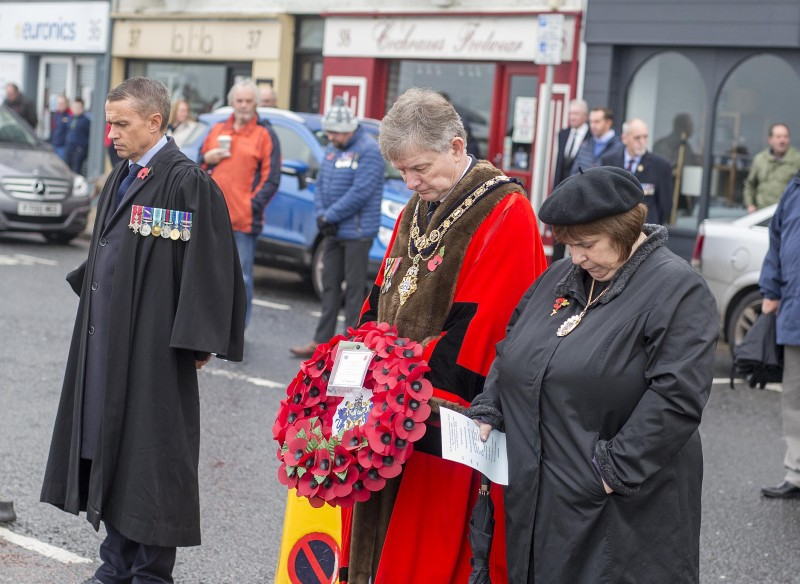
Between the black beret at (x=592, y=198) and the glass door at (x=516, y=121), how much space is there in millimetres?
14775

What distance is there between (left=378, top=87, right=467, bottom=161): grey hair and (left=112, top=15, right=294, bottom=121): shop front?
18.1 metres

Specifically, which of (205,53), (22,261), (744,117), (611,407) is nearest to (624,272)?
(611,407)

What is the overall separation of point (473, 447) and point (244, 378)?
19.4 feet

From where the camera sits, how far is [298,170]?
13273mm

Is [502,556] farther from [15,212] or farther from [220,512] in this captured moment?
[15,212]

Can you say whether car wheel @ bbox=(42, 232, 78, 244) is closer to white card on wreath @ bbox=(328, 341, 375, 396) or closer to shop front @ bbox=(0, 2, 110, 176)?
shop front @ bbox=(0, 2, 110, 176)

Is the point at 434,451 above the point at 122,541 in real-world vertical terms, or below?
above

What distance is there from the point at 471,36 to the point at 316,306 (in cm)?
697

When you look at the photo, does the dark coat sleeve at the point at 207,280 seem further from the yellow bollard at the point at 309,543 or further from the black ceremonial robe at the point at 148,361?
the yellow bollard at the point at 309,543

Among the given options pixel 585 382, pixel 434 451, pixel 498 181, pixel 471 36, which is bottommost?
pixel 434 451

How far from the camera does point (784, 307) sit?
7020mm

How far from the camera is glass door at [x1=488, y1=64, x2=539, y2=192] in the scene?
18422 millimetres

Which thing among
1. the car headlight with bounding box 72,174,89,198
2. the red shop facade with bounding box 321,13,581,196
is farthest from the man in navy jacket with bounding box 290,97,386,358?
the car headlight with bounding box 72,174,89,198

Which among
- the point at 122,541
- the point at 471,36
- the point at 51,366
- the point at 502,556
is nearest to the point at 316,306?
the point at 51,366
